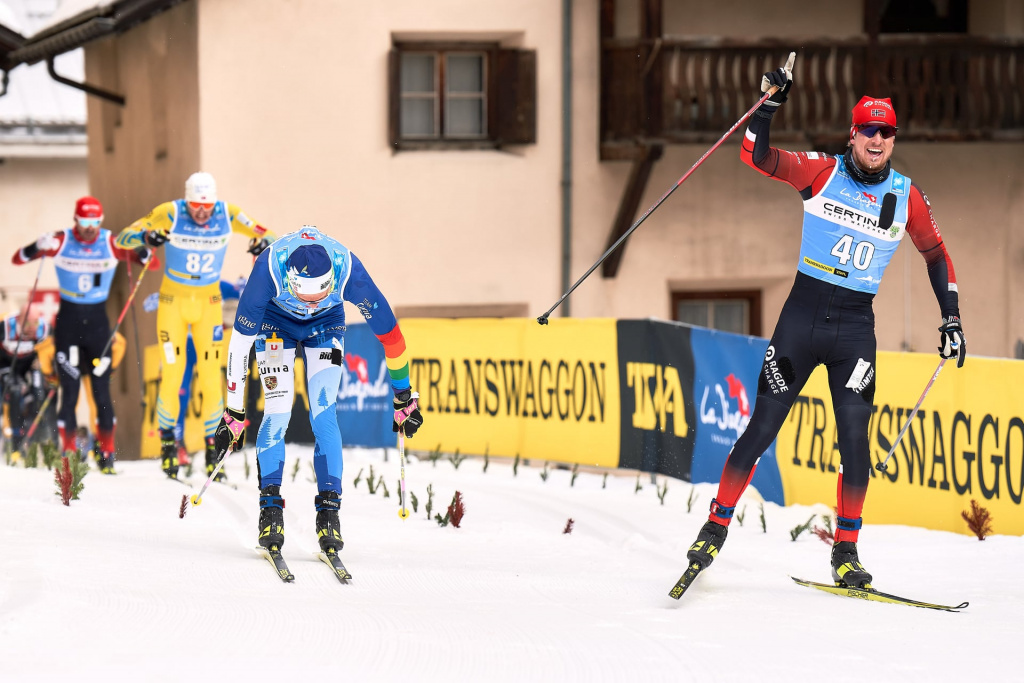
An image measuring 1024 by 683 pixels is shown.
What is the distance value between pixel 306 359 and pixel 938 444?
4.19 m

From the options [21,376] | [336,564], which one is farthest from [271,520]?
[21,376]

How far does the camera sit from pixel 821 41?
15383 millimetres

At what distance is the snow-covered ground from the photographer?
4.65m

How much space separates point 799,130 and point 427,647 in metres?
11.7

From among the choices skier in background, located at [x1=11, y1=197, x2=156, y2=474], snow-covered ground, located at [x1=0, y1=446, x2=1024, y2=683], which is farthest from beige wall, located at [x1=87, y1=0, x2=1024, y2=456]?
snow-covered ground, located at [x1=0, y1=446, x2=1024, y2=683]

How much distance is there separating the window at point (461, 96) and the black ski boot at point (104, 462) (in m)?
6.61

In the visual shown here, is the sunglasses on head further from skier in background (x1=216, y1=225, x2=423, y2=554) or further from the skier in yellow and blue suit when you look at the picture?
the skier in yellow and blue suit

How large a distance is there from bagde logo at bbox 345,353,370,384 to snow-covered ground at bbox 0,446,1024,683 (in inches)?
172

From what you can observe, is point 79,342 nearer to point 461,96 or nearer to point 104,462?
point 104,462

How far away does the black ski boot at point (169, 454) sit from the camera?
9852mm

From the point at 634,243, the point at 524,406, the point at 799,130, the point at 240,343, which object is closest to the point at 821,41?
the point at 799,130

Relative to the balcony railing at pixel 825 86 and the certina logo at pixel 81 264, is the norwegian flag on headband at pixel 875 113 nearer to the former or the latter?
the certina logo at pixel 81 264

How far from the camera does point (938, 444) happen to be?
8.48m

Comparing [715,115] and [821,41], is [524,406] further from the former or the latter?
[821,41]
